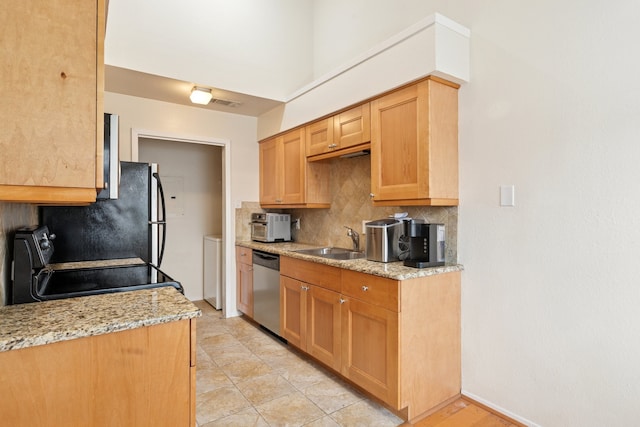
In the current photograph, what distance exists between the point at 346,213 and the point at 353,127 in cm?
90

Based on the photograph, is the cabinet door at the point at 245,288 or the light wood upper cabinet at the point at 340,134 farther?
the cabinet door at the point at 245,288

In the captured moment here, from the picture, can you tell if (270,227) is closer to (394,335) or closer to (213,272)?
(213,272)

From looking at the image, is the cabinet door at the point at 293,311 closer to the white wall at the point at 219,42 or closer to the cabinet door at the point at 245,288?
the cabinet door at the point at 245,288

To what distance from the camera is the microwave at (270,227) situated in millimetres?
3793

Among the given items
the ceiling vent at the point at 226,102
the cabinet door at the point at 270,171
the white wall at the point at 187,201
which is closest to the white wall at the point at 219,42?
the ceiling vent at the point at 226,102

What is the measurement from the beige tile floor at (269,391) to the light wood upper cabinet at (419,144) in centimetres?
132

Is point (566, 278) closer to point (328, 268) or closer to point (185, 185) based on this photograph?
point (328, 268)

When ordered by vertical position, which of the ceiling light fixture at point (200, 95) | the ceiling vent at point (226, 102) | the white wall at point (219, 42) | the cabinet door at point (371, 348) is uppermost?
the white wall at point (219, 42)

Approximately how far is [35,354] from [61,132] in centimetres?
65

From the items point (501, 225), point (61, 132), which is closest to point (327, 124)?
point (501, 225)

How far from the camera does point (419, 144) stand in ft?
7.17

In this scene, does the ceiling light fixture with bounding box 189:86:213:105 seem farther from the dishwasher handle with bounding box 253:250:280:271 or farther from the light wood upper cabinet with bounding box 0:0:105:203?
the light wood upper cabinet with bounding box 0:0:105:203

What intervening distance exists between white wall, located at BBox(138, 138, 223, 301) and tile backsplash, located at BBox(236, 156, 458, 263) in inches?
43.1

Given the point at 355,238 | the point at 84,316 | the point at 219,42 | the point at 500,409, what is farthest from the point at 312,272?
the point at 219,42
